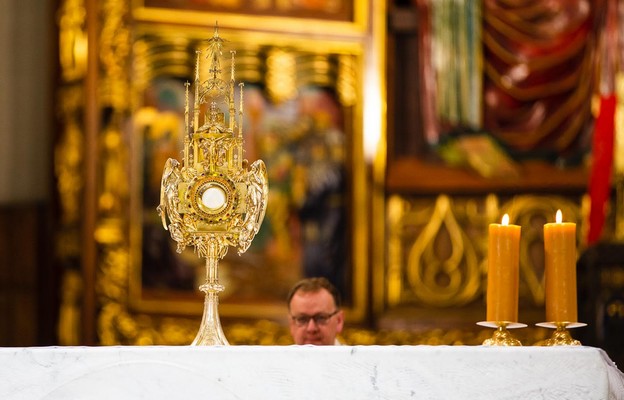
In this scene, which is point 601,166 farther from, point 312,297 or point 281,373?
point 281,373

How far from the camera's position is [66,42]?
23.8 ft

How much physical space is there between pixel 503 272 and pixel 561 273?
116 mm

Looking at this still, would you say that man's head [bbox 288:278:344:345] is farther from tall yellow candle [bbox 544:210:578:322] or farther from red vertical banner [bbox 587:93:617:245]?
red vertical banner [bbox 587:93:617:245]

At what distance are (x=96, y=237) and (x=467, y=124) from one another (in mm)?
2169

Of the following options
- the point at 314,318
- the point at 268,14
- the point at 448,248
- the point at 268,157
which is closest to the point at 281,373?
the point at 314,318

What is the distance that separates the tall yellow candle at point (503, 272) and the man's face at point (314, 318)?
71.4 inches

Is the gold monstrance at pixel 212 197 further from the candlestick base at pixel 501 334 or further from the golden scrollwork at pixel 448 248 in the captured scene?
the golden scrollwork at pixel 448 248

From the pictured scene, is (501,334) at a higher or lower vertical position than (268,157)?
lower

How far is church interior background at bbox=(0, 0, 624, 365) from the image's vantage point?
23.4 ft

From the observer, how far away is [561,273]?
2.82 m

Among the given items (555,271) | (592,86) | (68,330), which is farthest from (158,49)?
(555,271)

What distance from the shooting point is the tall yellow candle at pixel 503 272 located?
2844 mm

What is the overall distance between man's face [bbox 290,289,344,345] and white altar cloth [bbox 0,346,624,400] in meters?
2.19

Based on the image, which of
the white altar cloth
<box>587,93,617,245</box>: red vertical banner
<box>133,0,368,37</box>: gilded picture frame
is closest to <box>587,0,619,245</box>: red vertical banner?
<box>587,93,617,245</box>: red vertical banner
